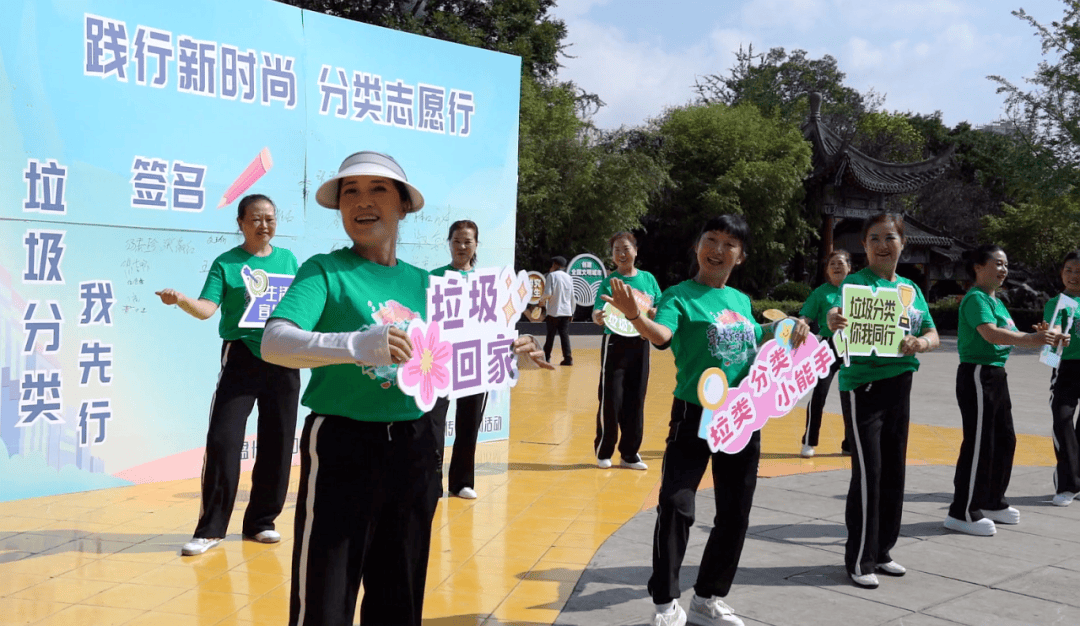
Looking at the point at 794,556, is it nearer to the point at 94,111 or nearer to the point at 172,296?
the point at 172,296

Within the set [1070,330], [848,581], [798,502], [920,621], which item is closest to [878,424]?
[848,581]

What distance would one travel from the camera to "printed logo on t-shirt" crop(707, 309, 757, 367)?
3697 mm

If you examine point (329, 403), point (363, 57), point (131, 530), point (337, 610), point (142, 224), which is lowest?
point (131, 530)

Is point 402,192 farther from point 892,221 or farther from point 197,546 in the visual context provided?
point 197,546

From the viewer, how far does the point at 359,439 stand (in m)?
2.55

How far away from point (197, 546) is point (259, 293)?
1.31 metres

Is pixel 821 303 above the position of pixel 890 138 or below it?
below

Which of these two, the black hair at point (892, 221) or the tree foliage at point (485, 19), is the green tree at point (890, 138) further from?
the black hair at point (892, 221)

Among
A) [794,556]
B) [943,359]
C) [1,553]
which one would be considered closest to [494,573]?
[794,556]

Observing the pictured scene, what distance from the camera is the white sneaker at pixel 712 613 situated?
12.5 feet

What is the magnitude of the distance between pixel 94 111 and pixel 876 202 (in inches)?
1185

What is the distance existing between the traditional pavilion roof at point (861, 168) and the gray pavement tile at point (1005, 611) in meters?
27.3

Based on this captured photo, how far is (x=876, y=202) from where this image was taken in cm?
3238

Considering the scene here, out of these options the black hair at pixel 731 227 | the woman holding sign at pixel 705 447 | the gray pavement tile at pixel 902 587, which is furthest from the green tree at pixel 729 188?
the woman holding sign at pixel 705 447
